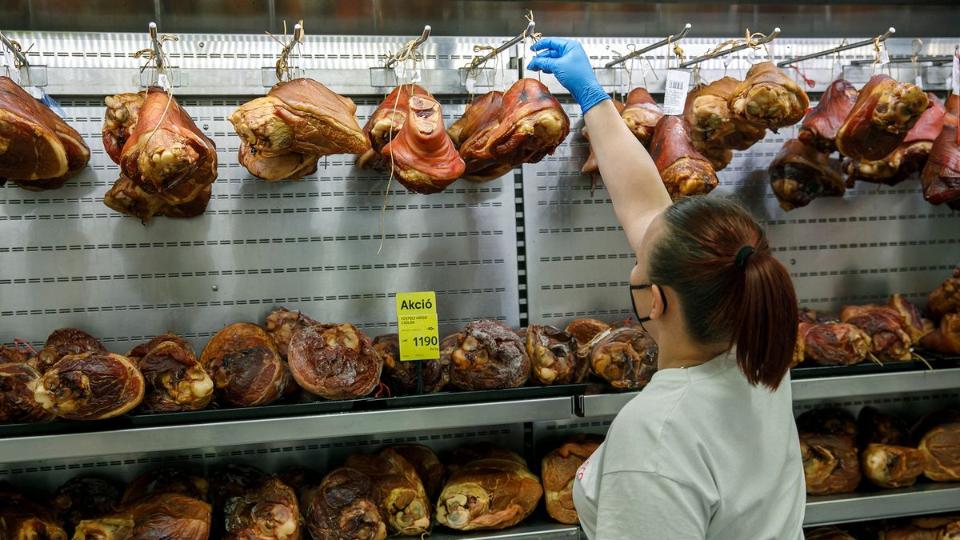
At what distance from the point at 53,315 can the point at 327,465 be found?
120 centimetres

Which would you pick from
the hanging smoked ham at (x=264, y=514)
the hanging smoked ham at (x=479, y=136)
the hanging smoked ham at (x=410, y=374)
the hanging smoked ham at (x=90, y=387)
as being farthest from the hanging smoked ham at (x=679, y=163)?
the hanging smoked ham at (x=90, y=387)

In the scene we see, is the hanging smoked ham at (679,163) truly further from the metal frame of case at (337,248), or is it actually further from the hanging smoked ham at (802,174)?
the hanging smoked ham at (802,174)

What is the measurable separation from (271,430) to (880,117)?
8.25 feet

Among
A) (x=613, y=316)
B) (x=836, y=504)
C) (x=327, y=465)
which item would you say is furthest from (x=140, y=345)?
(x=836, y=504)

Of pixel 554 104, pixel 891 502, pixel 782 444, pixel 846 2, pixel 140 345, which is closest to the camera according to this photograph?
pixel 782 444

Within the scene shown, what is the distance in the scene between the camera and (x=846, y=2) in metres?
4.03

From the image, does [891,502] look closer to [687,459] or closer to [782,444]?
[782,444]

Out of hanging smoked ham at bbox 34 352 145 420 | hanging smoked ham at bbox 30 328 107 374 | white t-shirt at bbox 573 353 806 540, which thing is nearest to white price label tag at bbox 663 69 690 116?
white t-shirt at bbox 573 353 806 540

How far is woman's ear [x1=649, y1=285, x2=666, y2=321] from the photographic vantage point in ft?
6.09

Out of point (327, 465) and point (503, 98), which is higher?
point (503, 98)

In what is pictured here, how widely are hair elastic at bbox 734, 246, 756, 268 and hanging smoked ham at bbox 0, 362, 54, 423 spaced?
2.11m

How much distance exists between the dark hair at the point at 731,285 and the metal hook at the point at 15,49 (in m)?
2.31

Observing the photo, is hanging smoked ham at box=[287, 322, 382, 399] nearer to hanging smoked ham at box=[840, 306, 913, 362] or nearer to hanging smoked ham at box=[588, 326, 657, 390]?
hanging smoked ham at box=[588, 326, 657, 390]

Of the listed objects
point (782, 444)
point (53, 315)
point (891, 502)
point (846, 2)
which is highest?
point (846, 2)
